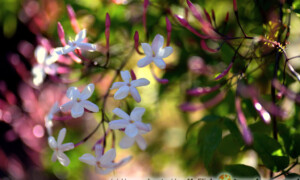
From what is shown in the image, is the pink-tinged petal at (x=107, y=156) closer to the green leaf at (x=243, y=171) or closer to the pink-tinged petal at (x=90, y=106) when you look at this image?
the pink-tinged petal at (x=90, y=106)

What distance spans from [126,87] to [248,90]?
22 cm

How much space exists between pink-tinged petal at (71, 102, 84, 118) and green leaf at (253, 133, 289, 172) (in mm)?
313

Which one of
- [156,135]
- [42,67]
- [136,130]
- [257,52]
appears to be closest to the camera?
[136,130]

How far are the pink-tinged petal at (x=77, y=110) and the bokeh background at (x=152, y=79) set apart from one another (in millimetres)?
115

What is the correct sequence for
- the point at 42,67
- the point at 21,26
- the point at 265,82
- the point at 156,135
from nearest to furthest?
the point at 42,67 → the point at 265,82 → the point at 156,135 → the point at 21,26

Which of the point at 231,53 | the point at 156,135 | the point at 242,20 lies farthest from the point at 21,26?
the point at 231,53

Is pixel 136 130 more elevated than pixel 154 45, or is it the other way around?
pixel 154 45

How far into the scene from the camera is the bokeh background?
77 cm

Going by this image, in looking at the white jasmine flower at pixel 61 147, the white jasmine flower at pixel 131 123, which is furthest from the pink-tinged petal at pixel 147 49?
the white jasmine flower at pixel 61 147

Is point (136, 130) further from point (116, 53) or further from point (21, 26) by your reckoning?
point (21, 26)

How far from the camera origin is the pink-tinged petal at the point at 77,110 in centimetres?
57

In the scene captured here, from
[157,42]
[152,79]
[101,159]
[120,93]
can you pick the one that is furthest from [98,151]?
[152,79]

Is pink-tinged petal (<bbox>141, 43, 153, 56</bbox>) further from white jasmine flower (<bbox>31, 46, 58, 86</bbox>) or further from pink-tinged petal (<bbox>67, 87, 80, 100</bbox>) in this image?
white jasmine flower (<bbox>31, 46, 58, 86</bbox>)

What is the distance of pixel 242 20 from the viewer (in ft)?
2.78
